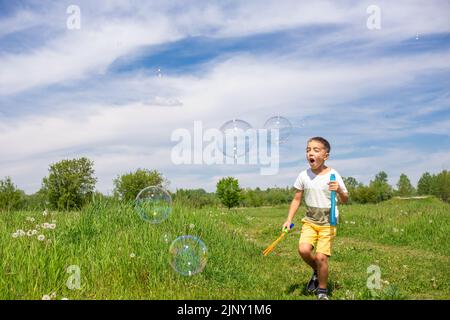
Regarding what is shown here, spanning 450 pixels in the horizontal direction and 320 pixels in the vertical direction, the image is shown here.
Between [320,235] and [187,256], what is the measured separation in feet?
7.38

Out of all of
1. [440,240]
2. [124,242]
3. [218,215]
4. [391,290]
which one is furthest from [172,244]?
[218,215]

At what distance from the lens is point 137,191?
3456cm

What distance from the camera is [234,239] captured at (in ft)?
35.3

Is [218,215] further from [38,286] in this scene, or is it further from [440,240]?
[38,286]

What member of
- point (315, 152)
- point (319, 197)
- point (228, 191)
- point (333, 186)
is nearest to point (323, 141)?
point (315, 152)

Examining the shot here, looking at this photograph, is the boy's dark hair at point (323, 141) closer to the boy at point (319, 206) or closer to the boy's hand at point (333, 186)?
the boy at point (319, 206)

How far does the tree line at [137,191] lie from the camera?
1209 cm

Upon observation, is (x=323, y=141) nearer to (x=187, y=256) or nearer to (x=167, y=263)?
(x=187, y=256)

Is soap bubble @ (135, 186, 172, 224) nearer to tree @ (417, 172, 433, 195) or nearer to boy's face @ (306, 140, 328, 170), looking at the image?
boy's face @ (306, 140, 328, 170)

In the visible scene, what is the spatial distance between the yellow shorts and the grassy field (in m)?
0.73

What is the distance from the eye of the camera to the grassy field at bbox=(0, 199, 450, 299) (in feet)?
22.6

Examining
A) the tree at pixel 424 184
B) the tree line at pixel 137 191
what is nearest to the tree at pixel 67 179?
the tree line at pixel 137 191

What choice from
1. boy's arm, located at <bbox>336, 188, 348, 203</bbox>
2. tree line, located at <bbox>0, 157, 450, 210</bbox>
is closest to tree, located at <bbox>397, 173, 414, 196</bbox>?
tree line, located at <bbox>0, 157, 450, 210</bbox>
